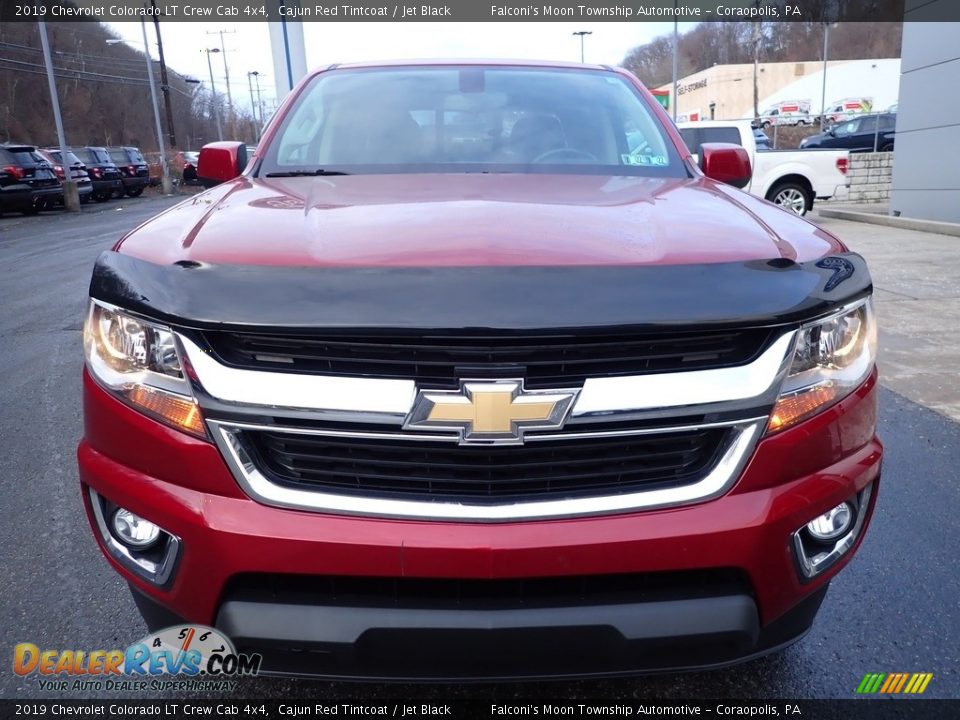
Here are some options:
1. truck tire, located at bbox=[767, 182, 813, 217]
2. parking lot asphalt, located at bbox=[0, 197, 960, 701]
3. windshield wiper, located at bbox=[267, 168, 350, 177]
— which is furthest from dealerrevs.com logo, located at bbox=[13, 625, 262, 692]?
truck tire, located at bbox=[767, 182, 813, 217]

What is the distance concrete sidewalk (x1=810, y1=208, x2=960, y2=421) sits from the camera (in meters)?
4.73

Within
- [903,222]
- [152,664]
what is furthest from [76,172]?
[152,664]

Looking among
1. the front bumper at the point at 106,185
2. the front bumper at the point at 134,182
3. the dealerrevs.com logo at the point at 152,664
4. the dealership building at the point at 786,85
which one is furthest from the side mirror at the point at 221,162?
the dealership building at the point at 786,85

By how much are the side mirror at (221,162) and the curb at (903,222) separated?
11873 mm

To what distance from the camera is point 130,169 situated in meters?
30.5

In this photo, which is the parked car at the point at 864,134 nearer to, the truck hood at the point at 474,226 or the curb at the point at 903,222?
the curb at the point at 903,222

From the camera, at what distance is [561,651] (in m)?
1.51

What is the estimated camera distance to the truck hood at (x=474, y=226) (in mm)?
1589

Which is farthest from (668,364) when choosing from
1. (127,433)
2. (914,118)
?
(914,118)

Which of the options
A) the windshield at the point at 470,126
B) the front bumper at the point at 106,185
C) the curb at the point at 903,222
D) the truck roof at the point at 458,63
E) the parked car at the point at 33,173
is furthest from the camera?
the front bumper at the point at 106,185

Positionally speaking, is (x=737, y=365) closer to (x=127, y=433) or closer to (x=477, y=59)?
(x=127, y=433)

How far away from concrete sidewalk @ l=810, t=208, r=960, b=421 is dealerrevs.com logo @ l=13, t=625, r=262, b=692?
4.03 meters

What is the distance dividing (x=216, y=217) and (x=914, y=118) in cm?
1426

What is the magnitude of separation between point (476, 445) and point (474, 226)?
525mm
